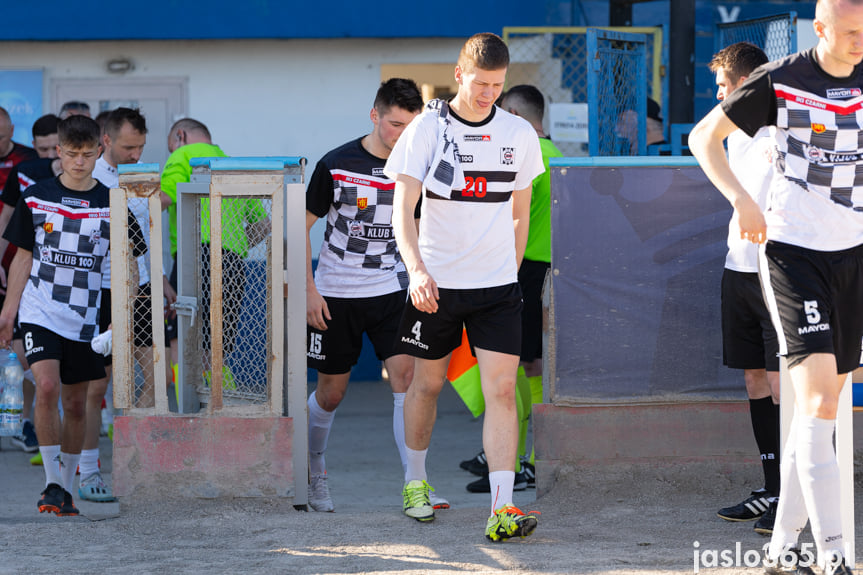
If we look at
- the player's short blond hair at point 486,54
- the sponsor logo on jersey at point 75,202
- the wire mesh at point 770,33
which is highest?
the wire mesh at point 770,33

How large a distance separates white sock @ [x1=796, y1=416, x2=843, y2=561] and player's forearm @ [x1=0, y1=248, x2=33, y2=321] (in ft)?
12.3

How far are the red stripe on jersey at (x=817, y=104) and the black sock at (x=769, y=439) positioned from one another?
4.99 feet

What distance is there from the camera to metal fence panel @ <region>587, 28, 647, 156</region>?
6227mm

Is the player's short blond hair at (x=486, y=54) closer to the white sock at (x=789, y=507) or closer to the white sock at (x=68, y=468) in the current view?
the white sock at (x=789, y=507)

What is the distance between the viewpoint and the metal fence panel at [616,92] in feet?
20.4

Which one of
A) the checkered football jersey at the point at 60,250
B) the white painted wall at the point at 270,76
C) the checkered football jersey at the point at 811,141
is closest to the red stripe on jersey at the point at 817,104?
the checkered football jersey at the point at 811,141

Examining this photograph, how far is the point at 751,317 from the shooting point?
4.62 meters

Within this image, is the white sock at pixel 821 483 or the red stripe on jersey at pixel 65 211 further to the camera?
the red stripe on jersey at pixel 65 211

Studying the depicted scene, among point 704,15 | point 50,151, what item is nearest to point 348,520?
point 50,151

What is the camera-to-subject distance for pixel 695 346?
530 cm

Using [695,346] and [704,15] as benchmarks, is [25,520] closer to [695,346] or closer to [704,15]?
[695,346]

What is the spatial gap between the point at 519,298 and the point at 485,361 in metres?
0.30

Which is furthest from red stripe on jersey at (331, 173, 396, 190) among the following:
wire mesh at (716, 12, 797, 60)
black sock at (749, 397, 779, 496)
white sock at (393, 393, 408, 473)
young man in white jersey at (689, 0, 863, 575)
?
wire mesh at (716, 12, 797, 60)

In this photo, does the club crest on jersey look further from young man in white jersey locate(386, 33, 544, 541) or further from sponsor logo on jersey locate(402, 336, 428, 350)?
sponsor logo on jersey locate(402, 336, 428, 350)
